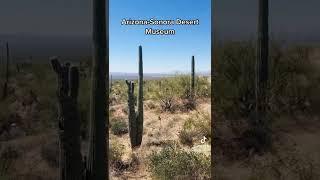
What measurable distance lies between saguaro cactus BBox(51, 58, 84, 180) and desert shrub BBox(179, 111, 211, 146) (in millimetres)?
2179

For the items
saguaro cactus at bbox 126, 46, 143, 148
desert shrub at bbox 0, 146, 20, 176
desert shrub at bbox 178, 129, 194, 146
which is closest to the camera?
desert shrub at bbox 178, 129, 194, 146

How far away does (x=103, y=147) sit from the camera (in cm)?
906

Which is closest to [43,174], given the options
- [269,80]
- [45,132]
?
[45,132]

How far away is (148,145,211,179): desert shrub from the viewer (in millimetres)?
10117

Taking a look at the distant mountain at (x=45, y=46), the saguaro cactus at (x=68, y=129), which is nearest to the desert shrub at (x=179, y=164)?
the saguaro cactus at (x=68, y=129)

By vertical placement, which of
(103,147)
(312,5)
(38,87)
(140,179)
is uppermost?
(312,5)

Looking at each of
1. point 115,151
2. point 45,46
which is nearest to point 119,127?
point 115,151

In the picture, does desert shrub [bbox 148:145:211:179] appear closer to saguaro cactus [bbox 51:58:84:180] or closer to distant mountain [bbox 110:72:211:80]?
distant mountain [bbox 110:72:211:80]

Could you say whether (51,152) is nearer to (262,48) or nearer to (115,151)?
(115,151)

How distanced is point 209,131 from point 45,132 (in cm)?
305

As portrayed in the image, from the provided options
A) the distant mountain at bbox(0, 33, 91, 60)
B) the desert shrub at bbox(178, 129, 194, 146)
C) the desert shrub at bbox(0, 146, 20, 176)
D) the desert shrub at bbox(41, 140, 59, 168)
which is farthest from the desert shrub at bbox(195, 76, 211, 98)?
the desert shrub at bbox(0, 146, 20, 176)

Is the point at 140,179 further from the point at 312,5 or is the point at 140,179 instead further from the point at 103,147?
the point at 312,5

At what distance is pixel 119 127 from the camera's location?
1053cm

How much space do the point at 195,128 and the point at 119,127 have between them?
1.31m
